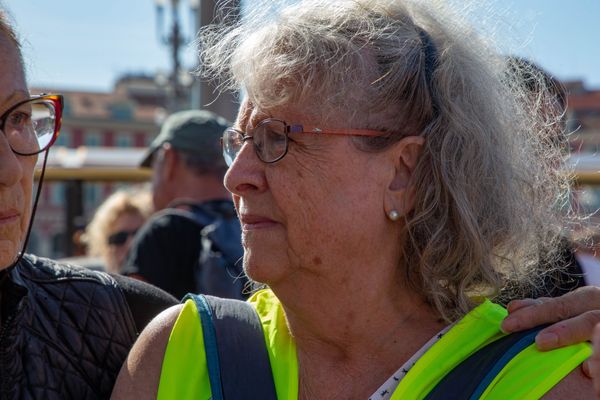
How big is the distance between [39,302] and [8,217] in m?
0.25

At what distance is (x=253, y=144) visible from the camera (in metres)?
2.14

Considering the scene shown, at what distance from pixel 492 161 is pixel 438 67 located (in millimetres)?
273

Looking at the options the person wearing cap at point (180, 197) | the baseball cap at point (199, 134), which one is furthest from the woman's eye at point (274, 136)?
the baseball cap at point (199, 134)

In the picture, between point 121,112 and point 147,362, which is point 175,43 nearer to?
point 147,362

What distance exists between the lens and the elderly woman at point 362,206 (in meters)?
2.08

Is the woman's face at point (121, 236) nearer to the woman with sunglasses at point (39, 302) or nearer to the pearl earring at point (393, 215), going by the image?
the woman with sunglasses at point (39, 302)

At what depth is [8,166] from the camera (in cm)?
205

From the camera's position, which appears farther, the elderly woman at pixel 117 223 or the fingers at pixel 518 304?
the elderly woman at pixel 117 223

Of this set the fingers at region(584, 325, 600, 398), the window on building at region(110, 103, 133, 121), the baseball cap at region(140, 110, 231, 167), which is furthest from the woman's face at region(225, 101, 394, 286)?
A: the window on building at region(110, 103, 133, 121)

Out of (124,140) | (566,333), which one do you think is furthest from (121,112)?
(566,333)

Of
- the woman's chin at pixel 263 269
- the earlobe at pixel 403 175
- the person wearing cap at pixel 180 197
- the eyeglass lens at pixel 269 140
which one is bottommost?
the person wearing cap at pixel 180 197

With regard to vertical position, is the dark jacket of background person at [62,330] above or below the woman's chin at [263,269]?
below

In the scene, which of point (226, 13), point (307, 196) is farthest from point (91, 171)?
point (307, 196)

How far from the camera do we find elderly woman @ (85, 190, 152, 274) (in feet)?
21.3
